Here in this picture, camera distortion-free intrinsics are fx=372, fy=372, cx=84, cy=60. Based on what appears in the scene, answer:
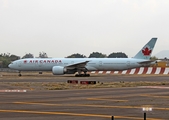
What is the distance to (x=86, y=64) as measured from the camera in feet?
186

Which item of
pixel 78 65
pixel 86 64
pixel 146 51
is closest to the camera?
pixel 78 65

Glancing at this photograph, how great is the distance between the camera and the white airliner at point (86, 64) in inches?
2202

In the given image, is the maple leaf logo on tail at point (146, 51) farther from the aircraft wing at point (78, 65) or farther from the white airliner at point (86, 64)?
the aircraft wing at point (78, 65)

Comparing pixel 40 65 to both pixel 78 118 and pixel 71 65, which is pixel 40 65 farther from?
pixel 78 118

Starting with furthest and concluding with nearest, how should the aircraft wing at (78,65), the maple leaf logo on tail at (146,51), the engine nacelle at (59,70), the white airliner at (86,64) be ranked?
the maple leaf logo on tail at (146,51) < the white airliner at (86,64) < the aircraft wing at (78,65) < the engine nacelle at (59,70)

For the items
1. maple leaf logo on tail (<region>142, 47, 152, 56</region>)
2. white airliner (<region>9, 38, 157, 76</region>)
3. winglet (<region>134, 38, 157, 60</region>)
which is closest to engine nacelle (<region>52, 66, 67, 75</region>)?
white airliner (<region>9, 38, 157, 76</region>)

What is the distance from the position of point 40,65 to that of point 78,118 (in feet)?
149

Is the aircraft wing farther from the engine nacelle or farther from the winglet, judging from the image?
the winglet

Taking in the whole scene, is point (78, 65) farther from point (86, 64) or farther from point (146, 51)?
point (146, 51)

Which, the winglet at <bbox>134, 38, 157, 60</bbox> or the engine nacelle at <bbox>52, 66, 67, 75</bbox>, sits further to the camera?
the winglet at <bbox>134, 38, 157, 60</bbox>

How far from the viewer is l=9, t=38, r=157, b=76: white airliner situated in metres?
55.9

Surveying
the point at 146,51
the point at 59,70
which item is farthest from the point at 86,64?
the point at 146,51

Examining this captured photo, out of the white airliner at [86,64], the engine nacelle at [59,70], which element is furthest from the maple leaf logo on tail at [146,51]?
the engine nacelle at [59,70]

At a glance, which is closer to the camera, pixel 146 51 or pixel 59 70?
pixel 59 70
